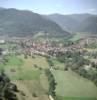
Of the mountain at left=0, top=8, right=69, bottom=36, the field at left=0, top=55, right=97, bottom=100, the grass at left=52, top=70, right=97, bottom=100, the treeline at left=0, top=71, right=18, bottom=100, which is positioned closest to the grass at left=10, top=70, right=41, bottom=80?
the field at left=0, top=55, right=97, bottom=100

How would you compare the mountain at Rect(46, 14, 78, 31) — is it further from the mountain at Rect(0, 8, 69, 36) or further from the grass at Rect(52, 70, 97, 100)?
the grass at Rect(52, 70, 97, 100)

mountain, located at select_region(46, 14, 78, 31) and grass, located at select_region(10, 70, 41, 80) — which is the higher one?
grass, located at select_region(10, 70, 41, 80)

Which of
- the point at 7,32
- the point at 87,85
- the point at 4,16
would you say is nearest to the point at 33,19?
the point at 4,16

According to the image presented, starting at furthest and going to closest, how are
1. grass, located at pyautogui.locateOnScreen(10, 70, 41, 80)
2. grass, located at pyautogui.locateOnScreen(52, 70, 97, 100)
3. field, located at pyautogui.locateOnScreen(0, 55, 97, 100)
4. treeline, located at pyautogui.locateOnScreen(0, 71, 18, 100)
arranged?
grass, located at pyautogui.locateOnScreen(10, 70, 41, 80)
field, located at pyautogui.locateOnScreen(0, 55, 97, 100)
grass, located at pyautogui.locateOnScreen(52, 70, 97, 100)
treeline, located at pyautogui.locateOnScreen(0, 71, 18, 100)

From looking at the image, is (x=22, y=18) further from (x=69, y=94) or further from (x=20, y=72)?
(x=69, y=94)

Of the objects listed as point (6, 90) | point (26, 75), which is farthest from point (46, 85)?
point (6, 90)

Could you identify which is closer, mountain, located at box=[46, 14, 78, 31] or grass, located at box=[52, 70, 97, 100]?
grass, located at box=[52, 70, 97, 100]
